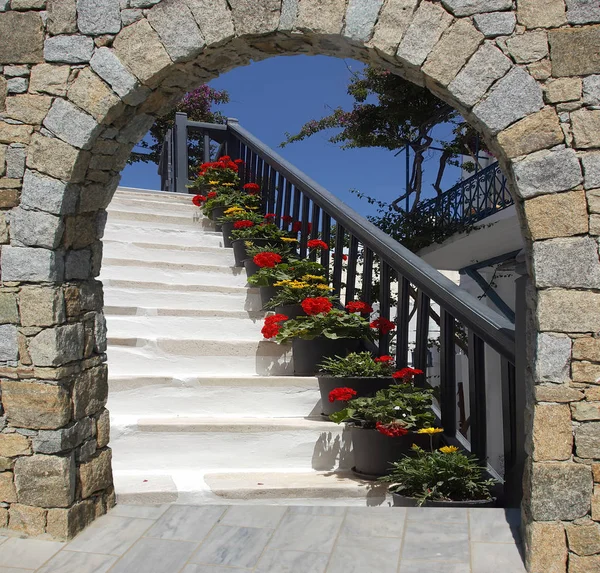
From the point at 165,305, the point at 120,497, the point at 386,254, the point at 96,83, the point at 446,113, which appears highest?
the point at 446,113

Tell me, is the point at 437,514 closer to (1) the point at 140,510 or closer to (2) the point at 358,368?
(2) the point at 358,368

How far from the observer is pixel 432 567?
2479 millimetres

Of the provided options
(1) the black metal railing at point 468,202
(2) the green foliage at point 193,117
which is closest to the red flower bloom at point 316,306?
(1) the black metal railing at point 468,202

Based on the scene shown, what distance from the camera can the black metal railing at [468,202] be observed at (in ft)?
27.8

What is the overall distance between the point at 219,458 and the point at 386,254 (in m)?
1.51

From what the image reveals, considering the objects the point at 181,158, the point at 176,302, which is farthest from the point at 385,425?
the point at 181,158

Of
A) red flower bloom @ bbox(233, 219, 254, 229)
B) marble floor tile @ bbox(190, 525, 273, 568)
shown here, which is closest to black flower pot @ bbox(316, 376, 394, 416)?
marble floor tile @ bbox(190, 525, 273, 568)

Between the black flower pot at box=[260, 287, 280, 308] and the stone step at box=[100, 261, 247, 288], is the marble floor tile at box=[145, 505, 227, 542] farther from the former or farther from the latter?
the stone step at box=[100, 261, 247, 288]

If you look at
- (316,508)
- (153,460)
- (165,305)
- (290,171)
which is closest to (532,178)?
(316,508)

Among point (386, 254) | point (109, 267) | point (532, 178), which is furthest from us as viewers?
point (109, 267)

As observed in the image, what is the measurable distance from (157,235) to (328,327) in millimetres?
2114

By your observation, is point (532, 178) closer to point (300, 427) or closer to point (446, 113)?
point (300, 427)

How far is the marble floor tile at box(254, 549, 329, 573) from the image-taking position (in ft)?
8.20

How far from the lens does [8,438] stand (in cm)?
291
